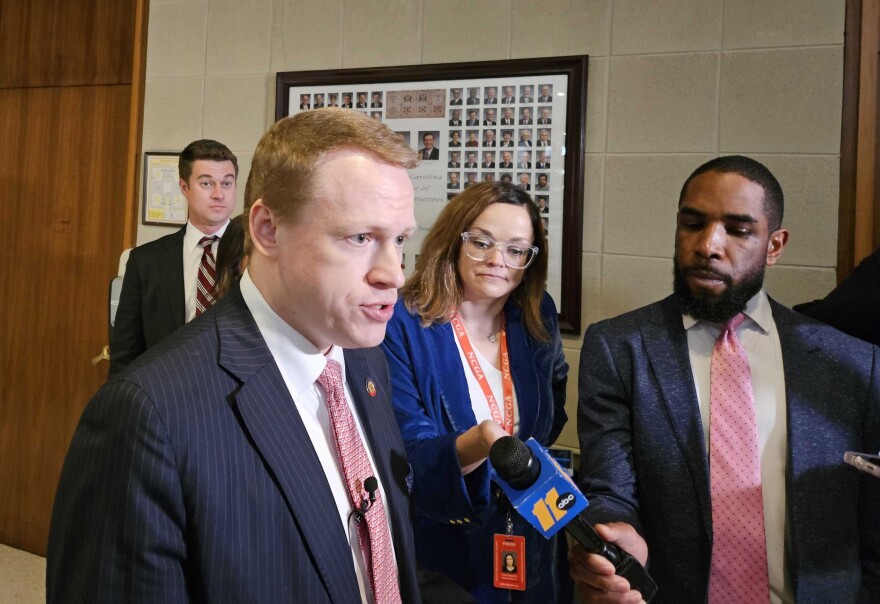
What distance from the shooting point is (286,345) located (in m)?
1.07

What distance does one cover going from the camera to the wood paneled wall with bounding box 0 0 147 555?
3.58 m

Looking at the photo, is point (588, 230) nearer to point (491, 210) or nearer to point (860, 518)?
point (491, 210)

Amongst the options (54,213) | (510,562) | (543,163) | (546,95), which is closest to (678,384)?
(510,562)

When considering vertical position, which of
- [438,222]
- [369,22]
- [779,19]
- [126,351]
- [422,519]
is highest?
[369,22]

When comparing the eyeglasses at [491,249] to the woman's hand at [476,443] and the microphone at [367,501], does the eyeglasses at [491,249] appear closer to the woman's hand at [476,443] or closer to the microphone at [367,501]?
the woman's hand at [476,443]

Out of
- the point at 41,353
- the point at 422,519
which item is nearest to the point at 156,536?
the point at 422,519

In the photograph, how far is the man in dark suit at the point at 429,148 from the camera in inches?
112

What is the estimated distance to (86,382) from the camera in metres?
3.66

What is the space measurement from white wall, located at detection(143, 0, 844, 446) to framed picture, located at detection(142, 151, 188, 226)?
62 cm

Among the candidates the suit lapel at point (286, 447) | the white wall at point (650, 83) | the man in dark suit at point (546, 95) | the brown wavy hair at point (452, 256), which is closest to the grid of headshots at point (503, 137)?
the man in dark suit at point (546, 95)

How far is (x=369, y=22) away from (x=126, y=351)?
164cm

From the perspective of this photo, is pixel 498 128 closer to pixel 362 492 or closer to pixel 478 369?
pixel 478 369

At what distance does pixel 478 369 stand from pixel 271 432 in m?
0.97

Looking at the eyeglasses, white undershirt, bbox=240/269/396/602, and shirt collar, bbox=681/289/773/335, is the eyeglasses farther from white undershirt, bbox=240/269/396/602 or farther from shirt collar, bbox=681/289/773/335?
white undershirt, bbox=240/269/396/602
